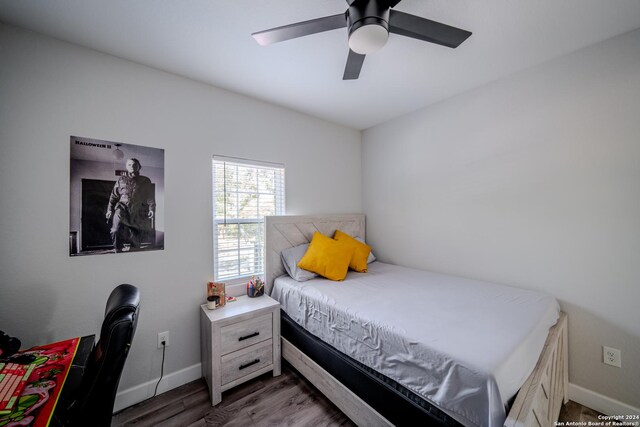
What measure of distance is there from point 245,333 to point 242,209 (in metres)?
1.15

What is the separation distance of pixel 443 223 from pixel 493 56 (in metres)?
1.55

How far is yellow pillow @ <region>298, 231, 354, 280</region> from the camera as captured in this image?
7.91ft

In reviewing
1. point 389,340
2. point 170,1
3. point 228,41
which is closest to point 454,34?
point 228,41

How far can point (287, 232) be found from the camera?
2.67 meters

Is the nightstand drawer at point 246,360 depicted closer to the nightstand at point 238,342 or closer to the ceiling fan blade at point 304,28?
the nightstand at point 238,342

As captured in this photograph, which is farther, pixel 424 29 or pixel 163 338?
pixel 163 338

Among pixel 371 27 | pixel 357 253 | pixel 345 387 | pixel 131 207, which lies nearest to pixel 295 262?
pixel 357 253

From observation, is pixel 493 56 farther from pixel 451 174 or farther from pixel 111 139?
pixel 111 139

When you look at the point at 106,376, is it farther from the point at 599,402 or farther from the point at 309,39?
the point at 599,402

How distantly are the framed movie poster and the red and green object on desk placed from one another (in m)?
0.73

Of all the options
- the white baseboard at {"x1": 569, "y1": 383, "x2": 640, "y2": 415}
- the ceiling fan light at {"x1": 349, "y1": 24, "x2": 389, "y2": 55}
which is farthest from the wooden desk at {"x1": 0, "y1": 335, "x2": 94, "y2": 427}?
the white baseboard at {"x1": 569, "y1": 383, "x2": 640, "y2": 415}

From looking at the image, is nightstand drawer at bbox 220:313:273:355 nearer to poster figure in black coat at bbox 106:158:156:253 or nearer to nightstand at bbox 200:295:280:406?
nightstand at bbox 200:295:280:406

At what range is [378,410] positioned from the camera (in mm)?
1436

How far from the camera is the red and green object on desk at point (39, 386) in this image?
2.59 ft
